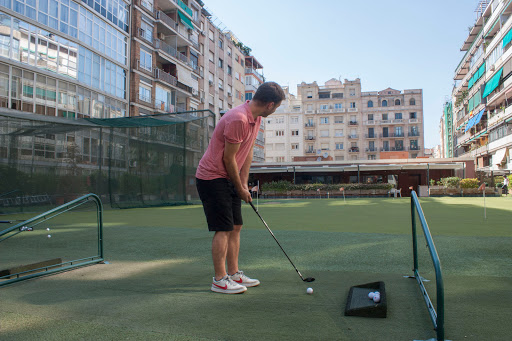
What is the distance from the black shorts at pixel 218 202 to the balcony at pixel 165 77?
1201 inches

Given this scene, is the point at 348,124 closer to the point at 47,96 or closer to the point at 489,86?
the point at 489,86

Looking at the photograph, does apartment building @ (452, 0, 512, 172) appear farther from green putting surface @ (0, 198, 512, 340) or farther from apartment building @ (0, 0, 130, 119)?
green putting surface @ (0, 198, 512, 340)

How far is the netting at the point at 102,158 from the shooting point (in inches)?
454

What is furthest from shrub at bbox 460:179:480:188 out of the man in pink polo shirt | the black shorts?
the black shorts

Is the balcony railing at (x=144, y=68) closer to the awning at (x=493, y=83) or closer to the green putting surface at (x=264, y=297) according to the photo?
the green putting surface at (x=264, y=297)

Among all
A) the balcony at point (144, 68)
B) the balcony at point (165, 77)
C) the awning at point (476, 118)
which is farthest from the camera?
the awning at point (476, 118)

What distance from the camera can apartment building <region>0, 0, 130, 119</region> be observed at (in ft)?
62.6

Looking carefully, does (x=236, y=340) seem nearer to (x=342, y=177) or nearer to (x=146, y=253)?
(x=146, y=253)

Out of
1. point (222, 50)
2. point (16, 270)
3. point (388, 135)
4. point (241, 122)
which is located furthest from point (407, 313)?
point (388, 135)

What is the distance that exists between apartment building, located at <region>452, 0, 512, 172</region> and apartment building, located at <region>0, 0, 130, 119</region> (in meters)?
32.1

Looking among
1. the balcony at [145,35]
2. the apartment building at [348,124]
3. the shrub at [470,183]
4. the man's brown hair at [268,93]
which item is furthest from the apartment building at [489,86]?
the man's brown hair at [268,93]

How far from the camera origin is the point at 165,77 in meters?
32.8

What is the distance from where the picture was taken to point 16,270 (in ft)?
11.7

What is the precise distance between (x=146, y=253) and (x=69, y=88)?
20.7 m
